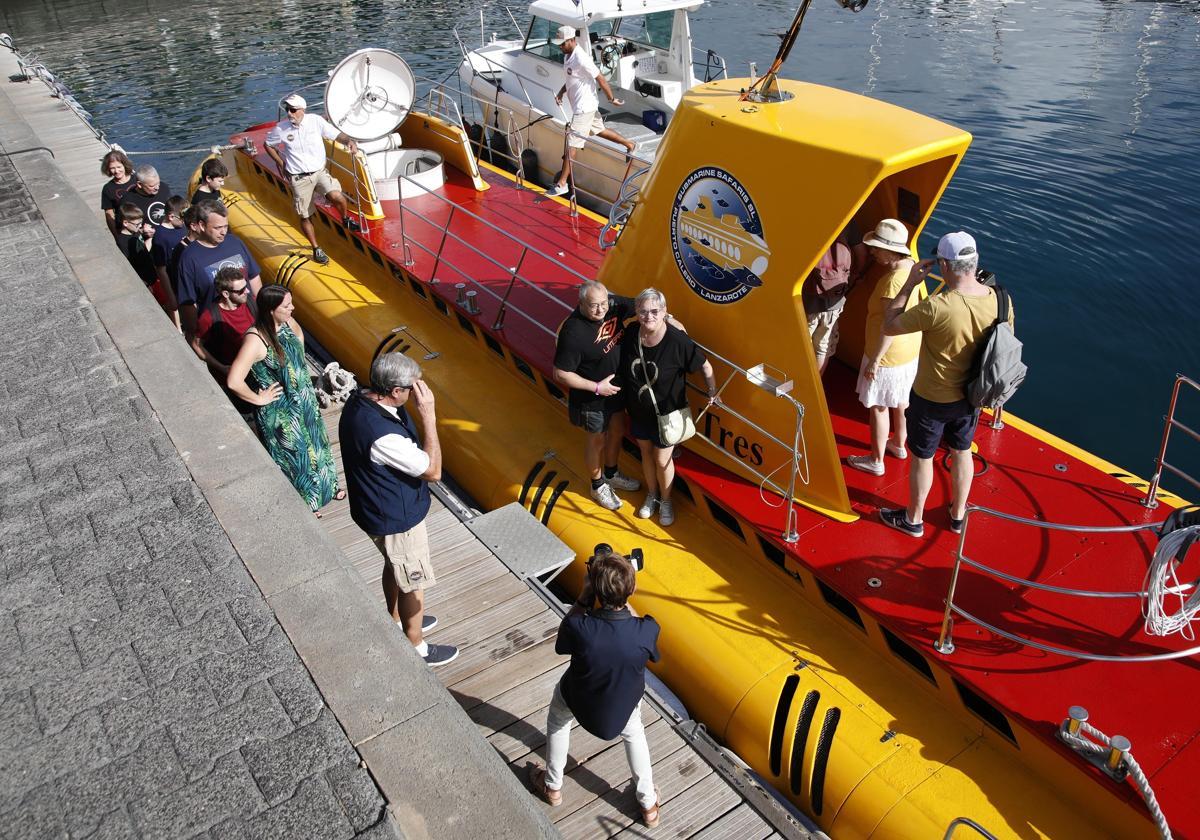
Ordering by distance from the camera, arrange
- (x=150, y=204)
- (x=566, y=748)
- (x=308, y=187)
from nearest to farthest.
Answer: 1. (x=566, y=748)
2. (x=150, y=204)
3. (x=308, y=187)

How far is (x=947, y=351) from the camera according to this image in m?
4.73

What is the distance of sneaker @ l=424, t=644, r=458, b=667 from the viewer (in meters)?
5.09

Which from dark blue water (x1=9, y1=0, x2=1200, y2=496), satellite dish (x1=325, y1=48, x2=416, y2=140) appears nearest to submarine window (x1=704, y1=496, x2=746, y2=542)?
dark blue water (x1=9, y1=0, x2=1200, y2=496)

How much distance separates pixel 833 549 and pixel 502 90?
1161 centimetres

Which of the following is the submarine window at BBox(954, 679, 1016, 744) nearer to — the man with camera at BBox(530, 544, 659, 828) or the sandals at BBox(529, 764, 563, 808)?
the man with camera at BBox(530, 544, 659, 828)

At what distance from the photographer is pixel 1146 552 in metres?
5.20

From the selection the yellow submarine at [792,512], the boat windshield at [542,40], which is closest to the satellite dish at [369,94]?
the yellow submarine at [792,512]

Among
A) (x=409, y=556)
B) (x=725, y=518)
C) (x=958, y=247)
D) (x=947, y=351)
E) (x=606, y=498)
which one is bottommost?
(x=606, y=498)

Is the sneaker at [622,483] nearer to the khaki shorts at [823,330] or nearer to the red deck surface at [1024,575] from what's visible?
the red deck surface at [1024,575]

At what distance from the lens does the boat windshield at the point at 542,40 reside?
14.2 m

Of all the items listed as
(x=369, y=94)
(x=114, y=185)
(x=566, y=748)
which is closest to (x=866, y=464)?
(x=566, y=748)

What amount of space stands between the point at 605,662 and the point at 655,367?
225 centimetres

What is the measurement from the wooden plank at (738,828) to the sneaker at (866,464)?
7.84 feet

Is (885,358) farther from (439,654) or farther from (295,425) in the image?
(295,425)
